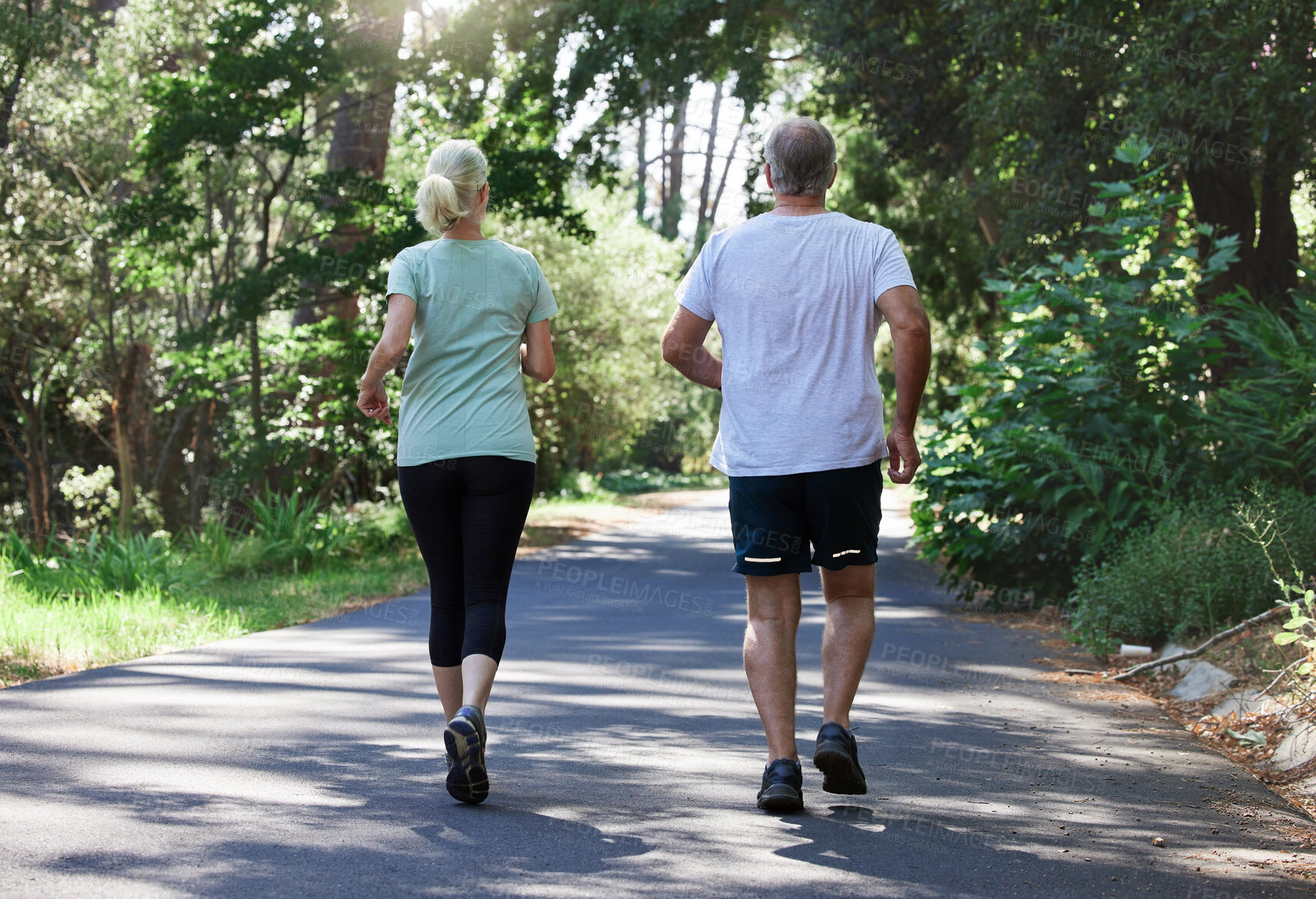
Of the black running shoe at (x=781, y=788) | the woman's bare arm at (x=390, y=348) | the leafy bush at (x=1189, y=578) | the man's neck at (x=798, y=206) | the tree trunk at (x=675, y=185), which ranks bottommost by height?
the black running shoe at (x=781, y=788)

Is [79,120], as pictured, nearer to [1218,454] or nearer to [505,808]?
[1218,454]

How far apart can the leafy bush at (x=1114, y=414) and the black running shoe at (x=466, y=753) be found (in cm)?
579

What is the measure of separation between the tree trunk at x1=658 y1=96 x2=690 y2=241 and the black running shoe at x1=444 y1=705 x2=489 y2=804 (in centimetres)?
3507

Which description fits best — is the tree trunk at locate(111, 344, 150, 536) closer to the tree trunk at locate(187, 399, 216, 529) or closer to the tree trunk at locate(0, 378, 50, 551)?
the tree trunk at locate(187, 399, 216, 529)

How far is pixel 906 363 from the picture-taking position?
402 cm

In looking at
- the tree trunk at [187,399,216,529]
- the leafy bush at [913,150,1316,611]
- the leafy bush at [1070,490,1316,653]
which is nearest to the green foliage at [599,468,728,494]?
the tree trunk at [187,399,216,529]

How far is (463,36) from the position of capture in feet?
53.6

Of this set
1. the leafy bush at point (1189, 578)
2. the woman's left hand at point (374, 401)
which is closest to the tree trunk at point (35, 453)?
the leafy bush at point (1189, 578)

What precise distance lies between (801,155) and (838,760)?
1881 millimetres

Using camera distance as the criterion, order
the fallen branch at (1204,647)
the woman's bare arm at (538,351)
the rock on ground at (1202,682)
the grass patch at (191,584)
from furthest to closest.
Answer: the grass patch at (191,584) → the rock on ground at (1202,682) → the fallen branch at (1204,647) → the woman's bare arm at (538,351)

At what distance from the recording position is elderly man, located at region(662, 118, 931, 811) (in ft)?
13.0

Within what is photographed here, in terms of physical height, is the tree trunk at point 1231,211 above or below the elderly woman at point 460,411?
above

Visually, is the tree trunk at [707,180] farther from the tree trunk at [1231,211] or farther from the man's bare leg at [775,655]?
the man's bare leg at [775,655]

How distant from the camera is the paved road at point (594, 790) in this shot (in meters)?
3.34
